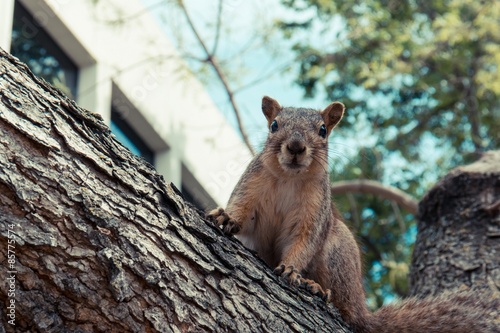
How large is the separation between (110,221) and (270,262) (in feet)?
6.64

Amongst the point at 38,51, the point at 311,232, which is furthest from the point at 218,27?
the point at 311,232

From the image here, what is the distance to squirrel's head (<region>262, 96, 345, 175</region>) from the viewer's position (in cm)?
449

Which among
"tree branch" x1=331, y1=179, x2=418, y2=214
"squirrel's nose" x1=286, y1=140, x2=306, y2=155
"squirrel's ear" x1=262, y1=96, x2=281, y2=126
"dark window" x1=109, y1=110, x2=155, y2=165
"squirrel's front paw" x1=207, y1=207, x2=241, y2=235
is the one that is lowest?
"squirrel's front paw" x1=207, y1=207, x2=241, y2=235

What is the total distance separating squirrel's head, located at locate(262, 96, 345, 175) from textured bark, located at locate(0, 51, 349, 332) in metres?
1.28

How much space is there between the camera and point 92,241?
2789 millimetres

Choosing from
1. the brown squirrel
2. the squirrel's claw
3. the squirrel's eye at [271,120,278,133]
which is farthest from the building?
the squirrel's claw

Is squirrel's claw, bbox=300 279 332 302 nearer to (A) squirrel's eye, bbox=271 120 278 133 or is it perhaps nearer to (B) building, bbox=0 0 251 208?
(A) squirrel's eye, bbox=271 120 278 133

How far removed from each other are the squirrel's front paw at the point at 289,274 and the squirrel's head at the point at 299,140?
0.73m

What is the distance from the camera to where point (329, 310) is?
3.80 m

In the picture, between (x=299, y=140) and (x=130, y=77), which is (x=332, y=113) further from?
(x=130, y=77)

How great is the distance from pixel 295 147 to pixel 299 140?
7cm

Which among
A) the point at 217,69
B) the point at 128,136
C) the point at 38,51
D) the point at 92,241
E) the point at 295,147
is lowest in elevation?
the point at 92,241

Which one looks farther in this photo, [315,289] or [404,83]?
[404,83]

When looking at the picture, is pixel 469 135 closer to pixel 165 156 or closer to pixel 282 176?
pixel 165 156
